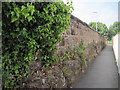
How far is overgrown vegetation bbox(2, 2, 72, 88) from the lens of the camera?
2336mm

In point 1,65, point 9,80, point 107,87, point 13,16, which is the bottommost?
point 107,87

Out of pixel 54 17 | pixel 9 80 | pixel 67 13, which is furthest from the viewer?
pixel 67 13

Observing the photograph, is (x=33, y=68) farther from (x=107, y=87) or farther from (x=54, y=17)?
(x=107, y=87)

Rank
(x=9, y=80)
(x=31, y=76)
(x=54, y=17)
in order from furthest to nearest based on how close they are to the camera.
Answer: (x=54, y=17) → (x=31, y=76) → (x=9, y=80)

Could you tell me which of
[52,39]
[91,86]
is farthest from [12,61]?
[91,86]

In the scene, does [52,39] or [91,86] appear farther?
[91,86]

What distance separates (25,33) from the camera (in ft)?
8.21

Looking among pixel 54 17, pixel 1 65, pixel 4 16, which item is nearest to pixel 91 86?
pixel 54 17

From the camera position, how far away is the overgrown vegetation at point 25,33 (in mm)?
2336

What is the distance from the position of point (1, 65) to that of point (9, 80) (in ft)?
1.14

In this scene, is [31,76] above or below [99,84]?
above

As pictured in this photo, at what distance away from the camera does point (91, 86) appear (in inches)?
169

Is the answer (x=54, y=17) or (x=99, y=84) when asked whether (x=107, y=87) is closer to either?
(x=99, y=84)

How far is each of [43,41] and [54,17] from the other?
530 mm
